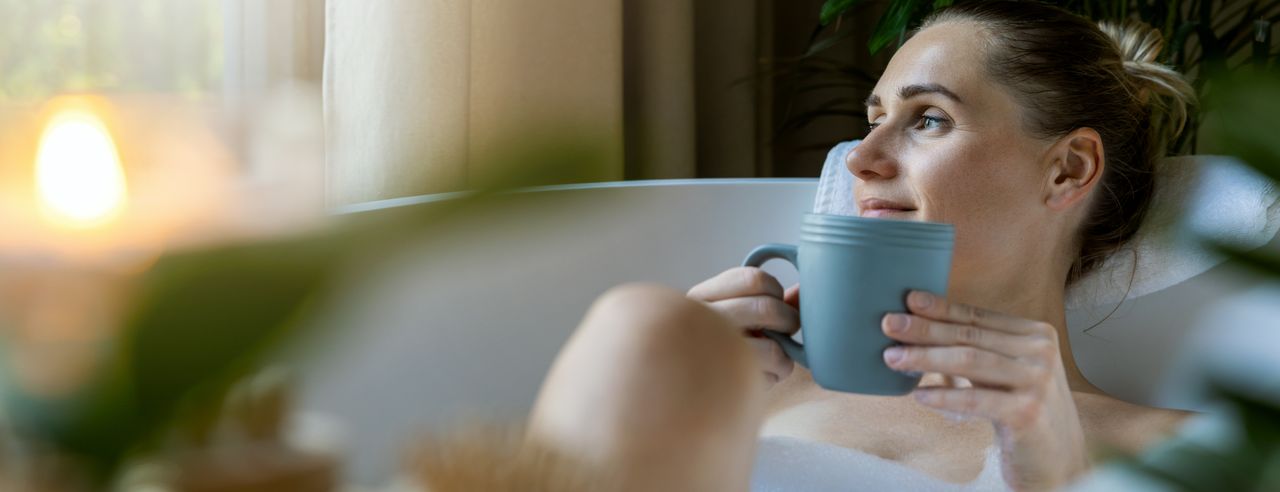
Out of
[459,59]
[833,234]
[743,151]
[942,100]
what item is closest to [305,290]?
[833,234]

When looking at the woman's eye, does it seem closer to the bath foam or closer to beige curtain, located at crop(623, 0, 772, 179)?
the bath foam

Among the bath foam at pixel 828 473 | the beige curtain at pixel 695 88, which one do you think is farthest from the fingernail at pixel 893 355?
the beige curtain at pixel 695 88

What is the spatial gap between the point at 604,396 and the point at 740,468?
92 millimetres

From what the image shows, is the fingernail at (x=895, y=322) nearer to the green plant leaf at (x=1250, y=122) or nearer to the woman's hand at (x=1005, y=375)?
the woman's hand at (x=1005, y=375)

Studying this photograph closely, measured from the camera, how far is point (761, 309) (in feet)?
3.20

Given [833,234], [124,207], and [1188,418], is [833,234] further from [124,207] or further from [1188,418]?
[124,207]

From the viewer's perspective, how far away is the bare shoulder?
1.23 m

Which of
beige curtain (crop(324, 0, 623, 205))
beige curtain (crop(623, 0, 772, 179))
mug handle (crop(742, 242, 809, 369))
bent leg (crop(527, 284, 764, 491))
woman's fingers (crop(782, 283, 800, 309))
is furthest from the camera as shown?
beige curtain (crop(623, 0, 772, 179))

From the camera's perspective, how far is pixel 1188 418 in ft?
3.99

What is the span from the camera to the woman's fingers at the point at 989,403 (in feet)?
3.06

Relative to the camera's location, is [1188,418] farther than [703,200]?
No

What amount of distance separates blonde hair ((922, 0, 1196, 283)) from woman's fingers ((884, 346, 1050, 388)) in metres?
0.42

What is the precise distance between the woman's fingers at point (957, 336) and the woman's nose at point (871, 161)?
351 millimetres

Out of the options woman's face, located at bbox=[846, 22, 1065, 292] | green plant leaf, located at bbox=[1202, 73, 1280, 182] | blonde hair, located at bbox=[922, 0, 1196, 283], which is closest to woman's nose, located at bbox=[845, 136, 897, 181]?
woman's face, located at bbox=[846, 22, 1065, 292]
